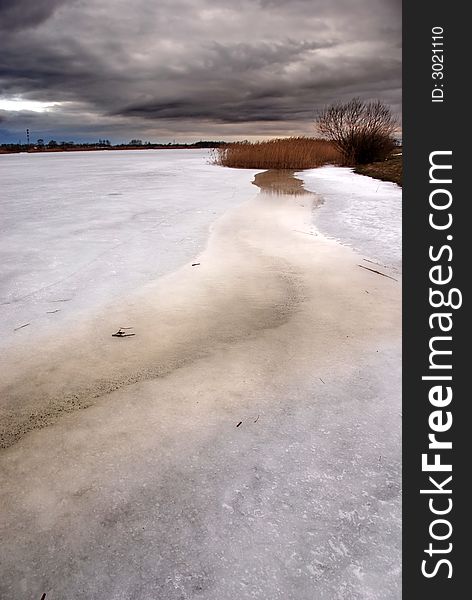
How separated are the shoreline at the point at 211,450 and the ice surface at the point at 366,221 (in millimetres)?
1524

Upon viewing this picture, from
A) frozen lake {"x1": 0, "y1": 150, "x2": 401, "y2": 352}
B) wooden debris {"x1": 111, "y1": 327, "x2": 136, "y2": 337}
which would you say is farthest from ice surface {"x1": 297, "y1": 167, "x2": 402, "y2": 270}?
wooden debris {"x1": 111, "y1": 327, "x2": 136, "y2": 337}

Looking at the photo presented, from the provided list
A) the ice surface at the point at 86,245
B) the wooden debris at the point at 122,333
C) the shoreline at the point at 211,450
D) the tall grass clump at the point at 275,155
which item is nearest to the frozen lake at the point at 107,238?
the ice surface at the point at 86,245

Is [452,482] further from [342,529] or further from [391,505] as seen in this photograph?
[342,529]

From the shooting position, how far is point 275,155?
16938mm

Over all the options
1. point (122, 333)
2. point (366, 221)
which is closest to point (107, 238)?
point (122, 333)

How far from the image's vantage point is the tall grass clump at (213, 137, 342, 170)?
55.5 feet

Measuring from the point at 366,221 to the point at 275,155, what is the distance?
1251 centimetres

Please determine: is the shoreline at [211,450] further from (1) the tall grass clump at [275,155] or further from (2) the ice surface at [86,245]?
(1) the tall grass clump at [275,155]

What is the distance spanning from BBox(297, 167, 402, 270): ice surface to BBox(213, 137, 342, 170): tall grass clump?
8925mm

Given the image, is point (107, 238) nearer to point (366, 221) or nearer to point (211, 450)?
point (366, 221)

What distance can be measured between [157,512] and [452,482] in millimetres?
774

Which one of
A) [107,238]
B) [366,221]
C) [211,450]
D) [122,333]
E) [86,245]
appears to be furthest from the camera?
[366,221]

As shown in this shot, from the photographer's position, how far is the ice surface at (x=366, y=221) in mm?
3980

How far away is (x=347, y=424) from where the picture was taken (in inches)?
60.6
